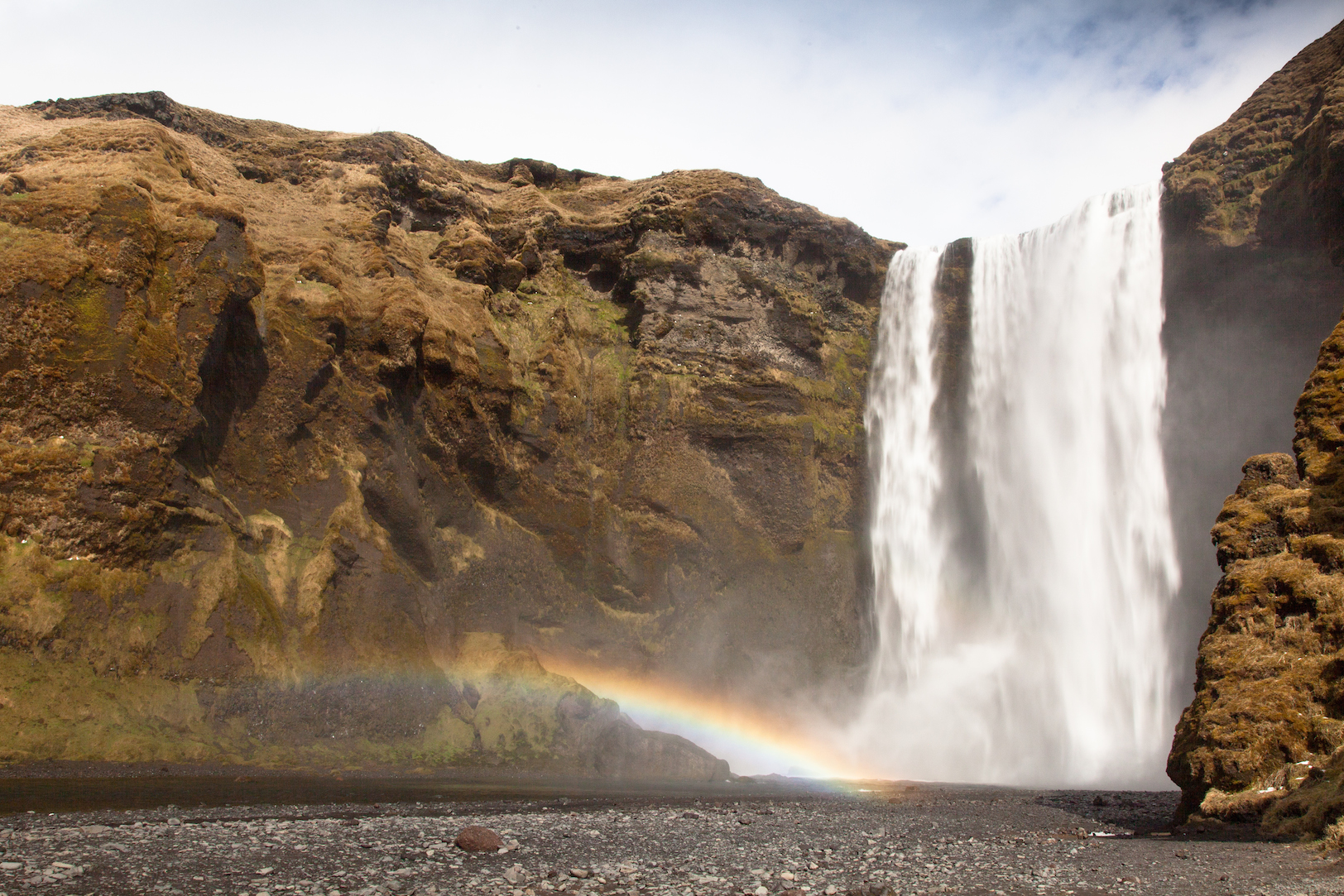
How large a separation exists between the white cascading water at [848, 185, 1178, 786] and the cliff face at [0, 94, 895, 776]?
2908 millimetres

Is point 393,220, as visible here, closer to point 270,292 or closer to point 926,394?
point 270,292

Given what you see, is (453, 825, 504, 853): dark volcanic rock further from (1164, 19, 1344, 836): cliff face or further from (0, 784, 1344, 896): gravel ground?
(1164, 19, 1344, 836): cliff face

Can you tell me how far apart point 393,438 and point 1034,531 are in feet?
87.3

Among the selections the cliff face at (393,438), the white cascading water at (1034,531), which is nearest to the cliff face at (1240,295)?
the white cascading water at (1034,531)

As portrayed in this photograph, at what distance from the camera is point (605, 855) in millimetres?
10961

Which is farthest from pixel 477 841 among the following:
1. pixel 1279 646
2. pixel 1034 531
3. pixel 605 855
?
pixel 1034 531

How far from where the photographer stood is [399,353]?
1107 inches

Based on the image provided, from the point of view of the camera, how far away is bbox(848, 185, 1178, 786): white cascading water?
105 ft

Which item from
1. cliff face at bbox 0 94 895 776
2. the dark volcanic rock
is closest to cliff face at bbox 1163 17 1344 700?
cliff face at bbox 0 94 895 776

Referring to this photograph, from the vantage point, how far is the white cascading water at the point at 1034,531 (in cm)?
3216

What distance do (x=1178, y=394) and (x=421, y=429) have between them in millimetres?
30681

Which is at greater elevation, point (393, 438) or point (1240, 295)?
point (1240, 295)

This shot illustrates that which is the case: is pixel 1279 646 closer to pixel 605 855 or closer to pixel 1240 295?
pixel 605 855

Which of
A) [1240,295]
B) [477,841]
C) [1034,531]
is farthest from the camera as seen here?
[1034,531]
